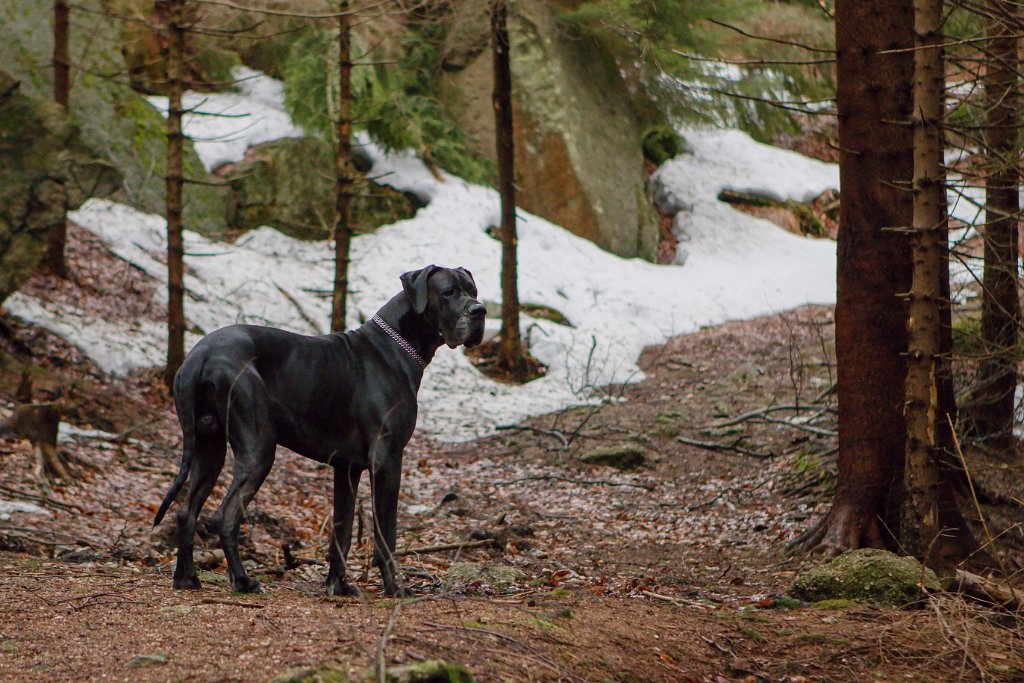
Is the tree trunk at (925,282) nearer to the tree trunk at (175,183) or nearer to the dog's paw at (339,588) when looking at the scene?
the dog's paw at (339,588)

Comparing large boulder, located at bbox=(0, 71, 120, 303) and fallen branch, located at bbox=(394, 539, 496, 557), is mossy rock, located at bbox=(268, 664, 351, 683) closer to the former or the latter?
fallen branch, located at bbox=(394, 539, 496, 557)

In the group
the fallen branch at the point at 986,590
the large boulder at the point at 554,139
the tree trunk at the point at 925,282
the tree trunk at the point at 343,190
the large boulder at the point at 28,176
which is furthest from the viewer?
the large boulder at the point at 554,139

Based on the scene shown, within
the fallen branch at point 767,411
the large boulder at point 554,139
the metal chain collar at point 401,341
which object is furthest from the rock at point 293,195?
the metal chain collar at point 401,341

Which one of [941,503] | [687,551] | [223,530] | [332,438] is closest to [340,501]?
[332,438]

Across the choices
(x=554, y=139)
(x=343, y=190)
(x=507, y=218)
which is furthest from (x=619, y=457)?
(x=554, y=139)

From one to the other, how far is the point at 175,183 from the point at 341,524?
654cm

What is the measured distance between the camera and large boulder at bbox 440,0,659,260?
20.5 m

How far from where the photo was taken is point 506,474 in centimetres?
1088

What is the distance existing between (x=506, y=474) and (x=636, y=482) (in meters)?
1.43

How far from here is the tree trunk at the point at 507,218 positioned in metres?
15.0

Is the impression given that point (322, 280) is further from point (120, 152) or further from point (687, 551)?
Answer: point (687, 551)

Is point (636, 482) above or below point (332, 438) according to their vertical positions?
below

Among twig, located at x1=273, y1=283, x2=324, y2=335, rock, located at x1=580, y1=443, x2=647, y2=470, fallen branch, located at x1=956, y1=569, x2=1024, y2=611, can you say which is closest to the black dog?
fallen branch, located at x1=956, y1=569, x2=1024, y2=611

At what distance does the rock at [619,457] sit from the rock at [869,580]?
426cm
